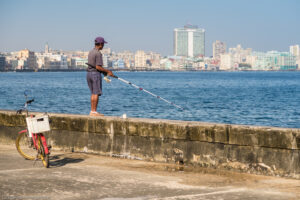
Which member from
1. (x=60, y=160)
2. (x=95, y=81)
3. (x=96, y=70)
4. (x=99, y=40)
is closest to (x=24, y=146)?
(x=60, y=160)

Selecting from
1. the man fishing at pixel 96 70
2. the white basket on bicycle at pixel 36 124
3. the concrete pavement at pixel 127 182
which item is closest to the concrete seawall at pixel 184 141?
the concrete pavement at pixel 127 182

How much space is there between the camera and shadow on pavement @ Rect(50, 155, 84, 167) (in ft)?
28.2

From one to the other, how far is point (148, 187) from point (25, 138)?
3222mm

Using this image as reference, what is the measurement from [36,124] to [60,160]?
3.15ft

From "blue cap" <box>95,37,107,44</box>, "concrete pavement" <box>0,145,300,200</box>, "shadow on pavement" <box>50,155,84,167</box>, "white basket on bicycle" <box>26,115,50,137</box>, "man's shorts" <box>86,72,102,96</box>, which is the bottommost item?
"shadow on pavement" <box>50,155,84,167</box>

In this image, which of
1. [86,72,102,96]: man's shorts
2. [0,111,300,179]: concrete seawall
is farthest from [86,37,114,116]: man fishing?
[0,111,300,179]: concrete seawall

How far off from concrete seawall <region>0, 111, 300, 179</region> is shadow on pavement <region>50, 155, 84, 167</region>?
0.54 meters

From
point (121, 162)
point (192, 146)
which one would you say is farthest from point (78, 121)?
point (192, 146)

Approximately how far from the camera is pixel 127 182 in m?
7.11

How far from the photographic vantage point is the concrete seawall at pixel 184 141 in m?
7.47

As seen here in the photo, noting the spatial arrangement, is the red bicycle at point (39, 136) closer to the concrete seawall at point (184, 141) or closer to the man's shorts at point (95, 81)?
the concrete seawall at point (184, 141)

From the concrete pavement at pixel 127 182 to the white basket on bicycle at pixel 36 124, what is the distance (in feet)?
1.94

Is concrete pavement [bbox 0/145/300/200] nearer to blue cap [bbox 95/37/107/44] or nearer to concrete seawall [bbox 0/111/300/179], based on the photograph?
concrete seawall [bbox 0/111/300/179]

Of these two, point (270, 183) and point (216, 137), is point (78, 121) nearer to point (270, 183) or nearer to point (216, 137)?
point (216, 137)
